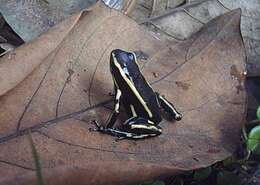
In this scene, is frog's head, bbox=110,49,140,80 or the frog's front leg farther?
frog's head, bbox=110,49,140,80

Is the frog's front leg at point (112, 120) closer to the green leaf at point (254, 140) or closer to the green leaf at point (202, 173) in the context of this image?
the green leaf at point (202, 173)

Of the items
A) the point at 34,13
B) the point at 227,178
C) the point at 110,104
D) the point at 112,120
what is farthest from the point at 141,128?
the point at 34,13

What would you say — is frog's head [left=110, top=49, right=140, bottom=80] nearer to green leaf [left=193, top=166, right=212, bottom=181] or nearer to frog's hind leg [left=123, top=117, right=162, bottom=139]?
frog's hind leg [left=123, top=117, right=162, bottom=139]

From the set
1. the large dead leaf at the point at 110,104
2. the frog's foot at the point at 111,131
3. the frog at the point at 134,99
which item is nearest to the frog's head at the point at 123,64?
the frog at the point at 134,99

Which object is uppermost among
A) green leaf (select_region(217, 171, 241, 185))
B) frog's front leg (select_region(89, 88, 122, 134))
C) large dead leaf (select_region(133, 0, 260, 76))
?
large dead leaf (select_region(133, 0, 260, 76))

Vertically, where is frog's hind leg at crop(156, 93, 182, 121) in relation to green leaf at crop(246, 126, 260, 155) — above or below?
above

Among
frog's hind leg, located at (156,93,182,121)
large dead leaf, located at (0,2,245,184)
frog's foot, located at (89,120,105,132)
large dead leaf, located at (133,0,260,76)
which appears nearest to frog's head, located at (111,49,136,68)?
large dead leaf, located at (0,2,245,184)
